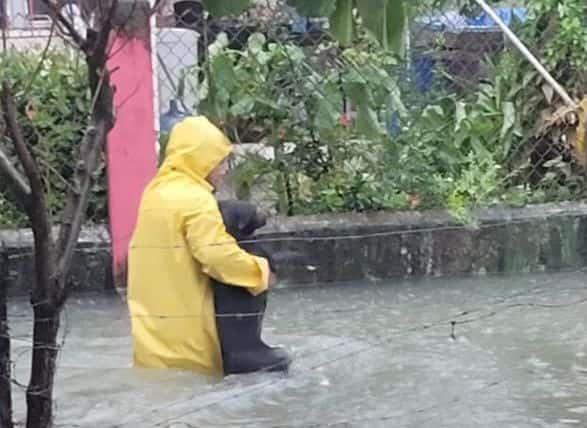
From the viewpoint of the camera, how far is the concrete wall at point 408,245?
8.30 meters

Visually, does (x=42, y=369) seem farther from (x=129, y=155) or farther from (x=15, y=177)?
(x=129, y=155)

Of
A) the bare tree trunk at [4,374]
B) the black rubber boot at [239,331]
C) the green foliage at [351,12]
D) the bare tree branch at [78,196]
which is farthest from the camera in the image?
the black rubber boot at [239,331]

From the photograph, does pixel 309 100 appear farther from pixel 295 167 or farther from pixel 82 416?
pixel 82 416

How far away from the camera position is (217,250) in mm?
5832

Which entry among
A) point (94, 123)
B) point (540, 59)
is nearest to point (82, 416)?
point (94, 123)

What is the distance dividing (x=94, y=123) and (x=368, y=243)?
207 inches

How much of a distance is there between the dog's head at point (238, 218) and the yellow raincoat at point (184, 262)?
10cm

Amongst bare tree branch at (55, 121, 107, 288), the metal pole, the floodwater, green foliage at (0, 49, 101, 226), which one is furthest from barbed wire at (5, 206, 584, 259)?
bare tree branch at (55, 121, 107, 288)

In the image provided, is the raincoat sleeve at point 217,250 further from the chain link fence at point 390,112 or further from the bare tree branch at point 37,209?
the bare tree branch at point 37,209

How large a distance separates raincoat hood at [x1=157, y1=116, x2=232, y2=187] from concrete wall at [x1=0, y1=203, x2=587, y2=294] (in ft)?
6.86

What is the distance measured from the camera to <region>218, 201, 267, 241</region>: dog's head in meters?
6.00

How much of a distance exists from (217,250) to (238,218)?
0.24 metres

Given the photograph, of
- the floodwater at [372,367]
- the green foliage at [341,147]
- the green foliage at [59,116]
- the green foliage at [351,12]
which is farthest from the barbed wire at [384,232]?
the green foliage at [351,12]

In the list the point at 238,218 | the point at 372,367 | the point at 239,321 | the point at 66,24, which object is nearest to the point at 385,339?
the point at 372,367
